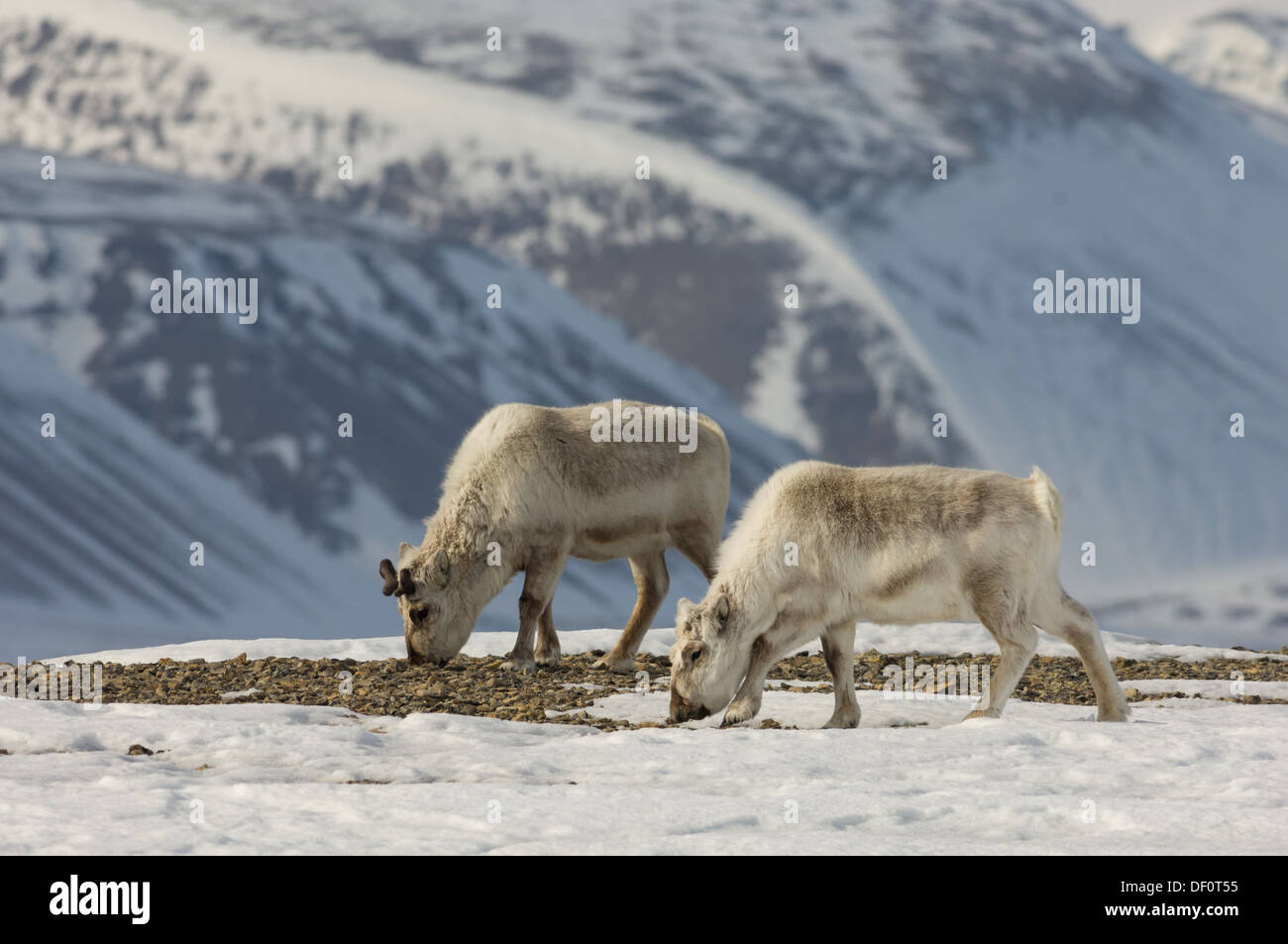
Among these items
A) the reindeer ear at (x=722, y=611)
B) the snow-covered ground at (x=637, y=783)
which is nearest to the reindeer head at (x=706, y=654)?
the reindeer ear at (x=722, y=611)

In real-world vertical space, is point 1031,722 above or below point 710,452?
below

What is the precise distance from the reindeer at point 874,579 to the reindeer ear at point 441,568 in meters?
3.91

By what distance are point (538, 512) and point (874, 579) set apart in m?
4.59

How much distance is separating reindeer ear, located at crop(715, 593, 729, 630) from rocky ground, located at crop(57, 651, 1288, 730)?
1.04m

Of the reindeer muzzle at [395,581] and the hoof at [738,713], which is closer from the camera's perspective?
the hoof at [738,713]

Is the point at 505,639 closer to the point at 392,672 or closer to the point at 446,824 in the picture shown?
the point at 392,672

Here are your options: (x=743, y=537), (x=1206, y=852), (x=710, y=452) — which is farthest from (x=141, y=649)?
(x=1206, y=852)

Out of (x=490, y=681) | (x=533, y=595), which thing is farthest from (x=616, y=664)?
(x=490, y=681)

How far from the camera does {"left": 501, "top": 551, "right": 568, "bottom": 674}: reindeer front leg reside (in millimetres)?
15680

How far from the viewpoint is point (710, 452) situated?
16.5 m

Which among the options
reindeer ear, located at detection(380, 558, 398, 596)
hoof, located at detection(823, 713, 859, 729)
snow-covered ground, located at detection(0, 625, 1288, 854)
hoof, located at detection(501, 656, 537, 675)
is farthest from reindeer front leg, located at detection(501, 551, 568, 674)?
hoof, located at detection(823, 713, 859, 729)

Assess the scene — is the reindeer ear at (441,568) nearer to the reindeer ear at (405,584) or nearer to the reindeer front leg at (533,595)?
the reindeer ear at (405,584)

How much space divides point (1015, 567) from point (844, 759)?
2388 millimetres

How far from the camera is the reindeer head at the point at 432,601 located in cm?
1548
